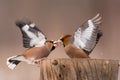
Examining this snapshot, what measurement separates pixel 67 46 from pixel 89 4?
2.50 feet

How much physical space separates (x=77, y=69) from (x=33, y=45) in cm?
43

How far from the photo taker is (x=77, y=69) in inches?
40.4

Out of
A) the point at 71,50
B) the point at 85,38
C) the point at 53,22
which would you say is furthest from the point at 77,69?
the point at 53,22

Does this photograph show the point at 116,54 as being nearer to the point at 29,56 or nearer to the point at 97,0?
the point at 97,0

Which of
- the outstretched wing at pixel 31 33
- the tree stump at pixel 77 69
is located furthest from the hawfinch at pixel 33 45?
the tree stump at pixel 77 69

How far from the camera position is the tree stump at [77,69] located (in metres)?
1.02

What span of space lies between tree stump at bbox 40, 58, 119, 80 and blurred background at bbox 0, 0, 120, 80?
87 centimetres

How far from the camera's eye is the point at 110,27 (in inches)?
78.8

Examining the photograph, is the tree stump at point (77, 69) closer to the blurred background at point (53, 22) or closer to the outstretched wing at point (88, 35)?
the outstretched wing at point (88, 35)

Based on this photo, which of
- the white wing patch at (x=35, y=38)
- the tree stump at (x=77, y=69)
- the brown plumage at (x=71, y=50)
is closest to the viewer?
the tree stump at (x=77, y=69)

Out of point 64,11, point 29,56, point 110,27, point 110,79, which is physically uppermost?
point 64,11

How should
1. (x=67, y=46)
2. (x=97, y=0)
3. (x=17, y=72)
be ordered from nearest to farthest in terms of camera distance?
(x=67, y=46) < (x=17, y=72) < (x=97, y=0)

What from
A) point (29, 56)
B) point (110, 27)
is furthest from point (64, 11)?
point (29, 56)

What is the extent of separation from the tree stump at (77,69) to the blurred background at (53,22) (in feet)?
2.85
